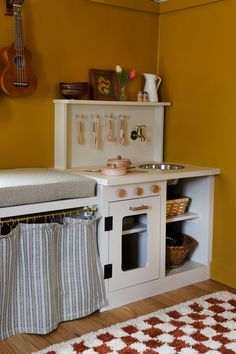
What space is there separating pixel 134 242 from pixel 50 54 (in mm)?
1356

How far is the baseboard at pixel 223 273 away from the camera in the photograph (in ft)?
11.6

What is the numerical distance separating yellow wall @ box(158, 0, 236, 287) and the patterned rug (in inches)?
23.3

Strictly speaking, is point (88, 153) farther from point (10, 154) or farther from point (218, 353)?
point (218, 353)

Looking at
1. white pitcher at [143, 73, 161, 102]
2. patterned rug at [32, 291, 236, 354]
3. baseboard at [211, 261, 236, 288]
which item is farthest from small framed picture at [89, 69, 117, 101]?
patterned rug at [32, 291, 236, 354]

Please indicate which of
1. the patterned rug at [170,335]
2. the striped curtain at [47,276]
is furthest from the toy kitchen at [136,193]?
the patterned rug at [170,335]

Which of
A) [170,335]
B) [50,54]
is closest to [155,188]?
[170,335]

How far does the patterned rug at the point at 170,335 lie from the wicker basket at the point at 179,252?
438mm

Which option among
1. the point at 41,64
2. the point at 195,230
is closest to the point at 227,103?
the point at 195,230

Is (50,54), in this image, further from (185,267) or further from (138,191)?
(185,267)

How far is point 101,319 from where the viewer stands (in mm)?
2990

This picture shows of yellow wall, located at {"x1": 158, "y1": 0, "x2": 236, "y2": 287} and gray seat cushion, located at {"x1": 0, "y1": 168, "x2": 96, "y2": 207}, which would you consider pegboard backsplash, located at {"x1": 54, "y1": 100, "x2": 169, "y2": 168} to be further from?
gray seat cushion, located at {"x1": 0, "y1": 168, "x2": 96, "y2": 207}

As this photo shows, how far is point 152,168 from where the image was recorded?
3748 mm

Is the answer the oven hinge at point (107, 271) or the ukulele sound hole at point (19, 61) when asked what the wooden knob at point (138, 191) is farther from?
the ukulele sound hole at point (19, 61)

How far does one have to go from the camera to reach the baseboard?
3.53m
